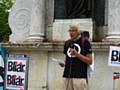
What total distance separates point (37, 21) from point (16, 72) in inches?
102

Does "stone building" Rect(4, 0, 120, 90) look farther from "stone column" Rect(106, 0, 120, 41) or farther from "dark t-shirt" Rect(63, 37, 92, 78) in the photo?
"dark t-shirt" Rect(63, 37, 92, 78)

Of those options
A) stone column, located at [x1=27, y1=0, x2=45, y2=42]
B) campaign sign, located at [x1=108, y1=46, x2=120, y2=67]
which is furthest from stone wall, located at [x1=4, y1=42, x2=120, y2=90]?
campaign sign, located at [x1=108, y1=46, x2=120, y2=67]

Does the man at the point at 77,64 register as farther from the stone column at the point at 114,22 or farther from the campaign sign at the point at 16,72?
the stone column at the point at 114,22

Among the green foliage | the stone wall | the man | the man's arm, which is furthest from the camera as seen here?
the green foliage

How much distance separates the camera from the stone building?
12.6 metres

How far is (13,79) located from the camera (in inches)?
452

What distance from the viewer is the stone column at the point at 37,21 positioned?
13617mm

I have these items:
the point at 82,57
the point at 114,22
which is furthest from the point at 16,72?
the point at 82,57

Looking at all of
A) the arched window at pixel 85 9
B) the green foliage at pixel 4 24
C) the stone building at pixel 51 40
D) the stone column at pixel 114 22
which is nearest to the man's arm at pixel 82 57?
the stone building at pixel 51 40

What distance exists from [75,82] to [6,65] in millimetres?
3322

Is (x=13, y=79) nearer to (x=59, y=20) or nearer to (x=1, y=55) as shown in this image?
(x=1, y=55)

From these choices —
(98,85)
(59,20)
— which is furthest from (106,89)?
(59,20)

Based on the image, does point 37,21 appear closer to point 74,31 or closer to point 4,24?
point 74,31

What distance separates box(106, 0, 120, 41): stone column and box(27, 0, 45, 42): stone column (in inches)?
78.4
